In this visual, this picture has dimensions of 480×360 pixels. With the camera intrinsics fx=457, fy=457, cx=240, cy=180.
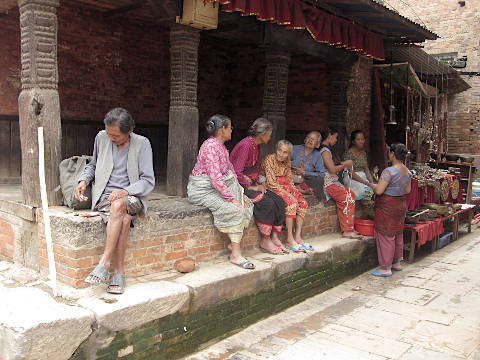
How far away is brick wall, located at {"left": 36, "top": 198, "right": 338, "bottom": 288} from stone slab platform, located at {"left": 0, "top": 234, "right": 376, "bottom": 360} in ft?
0.34

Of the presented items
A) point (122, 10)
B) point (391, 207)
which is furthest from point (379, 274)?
point (122, 10)

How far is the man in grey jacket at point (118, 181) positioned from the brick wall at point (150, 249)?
18cm

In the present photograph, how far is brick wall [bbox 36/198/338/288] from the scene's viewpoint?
3801 millimetres

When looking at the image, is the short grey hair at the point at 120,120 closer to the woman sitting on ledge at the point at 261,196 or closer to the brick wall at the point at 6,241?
the brick wall at the point at 6,241

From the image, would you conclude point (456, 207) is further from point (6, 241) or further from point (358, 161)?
point (6, 241)

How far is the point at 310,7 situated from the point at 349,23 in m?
1.24

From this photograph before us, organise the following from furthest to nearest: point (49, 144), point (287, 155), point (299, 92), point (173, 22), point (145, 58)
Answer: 1. point (299, 92)
2. point (145, 58)
3. point (287, 155)
4. point (173, 22)
5. point (49, 144)

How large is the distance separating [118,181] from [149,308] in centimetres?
115

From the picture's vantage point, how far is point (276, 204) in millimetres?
5477

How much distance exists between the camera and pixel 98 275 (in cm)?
366

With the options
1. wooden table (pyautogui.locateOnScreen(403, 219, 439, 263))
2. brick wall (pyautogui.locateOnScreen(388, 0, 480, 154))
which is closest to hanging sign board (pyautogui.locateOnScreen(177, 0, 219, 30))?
wooden table (pyautogui.locateOnScreen(403, 219, 439, 263))

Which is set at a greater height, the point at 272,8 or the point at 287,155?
the point at 272,8

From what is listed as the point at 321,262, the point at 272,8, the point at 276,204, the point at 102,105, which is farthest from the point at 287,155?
the point at 102,105

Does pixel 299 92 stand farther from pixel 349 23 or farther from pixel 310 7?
pixel 310 7
